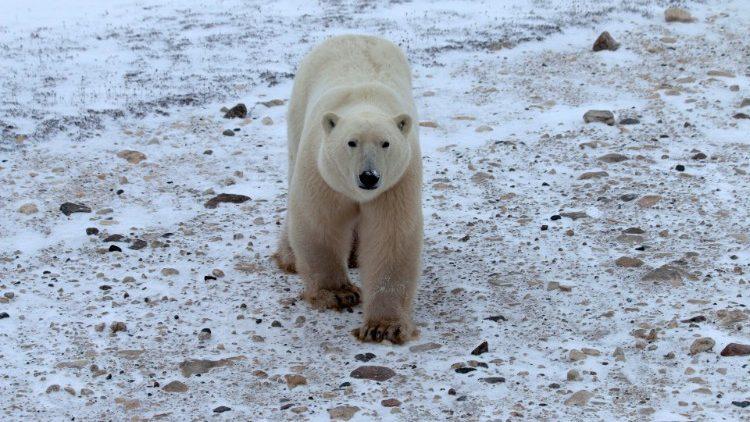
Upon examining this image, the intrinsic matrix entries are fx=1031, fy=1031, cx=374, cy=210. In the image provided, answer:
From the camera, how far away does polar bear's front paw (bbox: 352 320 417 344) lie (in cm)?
509

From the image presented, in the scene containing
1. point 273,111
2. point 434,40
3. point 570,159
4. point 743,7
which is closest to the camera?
point 570,159

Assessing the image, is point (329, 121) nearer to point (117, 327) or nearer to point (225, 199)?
point (117, 327)

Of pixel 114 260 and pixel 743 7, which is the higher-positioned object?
pixel 743 7

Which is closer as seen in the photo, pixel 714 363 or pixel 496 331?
pixel 714 363

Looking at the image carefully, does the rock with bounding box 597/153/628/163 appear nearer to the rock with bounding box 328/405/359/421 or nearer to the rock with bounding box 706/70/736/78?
the rock with bounding box 706/70/736/78

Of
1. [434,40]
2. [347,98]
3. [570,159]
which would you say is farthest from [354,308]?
[434,40]

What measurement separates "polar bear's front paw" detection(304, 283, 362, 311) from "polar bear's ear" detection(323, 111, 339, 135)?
91cm

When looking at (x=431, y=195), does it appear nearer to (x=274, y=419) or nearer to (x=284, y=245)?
(x=284, y=245)

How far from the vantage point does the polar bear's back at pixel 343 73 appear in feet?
19.1

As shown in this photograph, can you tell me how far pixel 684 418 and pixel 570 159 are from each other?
3.64 metres

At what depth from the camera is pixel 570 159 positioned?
7605 mm

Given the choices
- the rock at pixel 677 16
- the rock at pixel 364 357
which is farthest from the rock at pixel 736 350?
the rock at pixel 677 16

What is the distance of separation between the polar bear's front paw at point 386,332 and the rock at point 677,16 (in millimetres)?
6647

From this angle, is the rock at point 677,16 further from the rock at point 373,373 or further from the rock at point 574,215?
the rock at point 373,373
